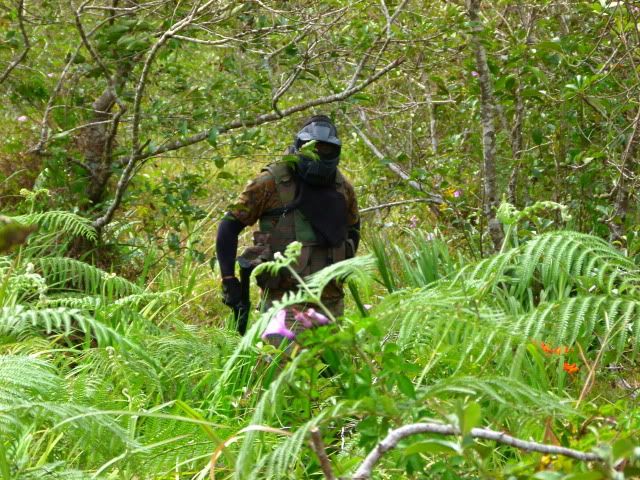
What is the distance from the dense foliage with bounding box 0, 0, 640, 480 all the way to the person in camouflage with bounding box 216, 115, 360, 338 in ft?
0.95

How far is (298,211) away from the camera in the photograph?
4.88m

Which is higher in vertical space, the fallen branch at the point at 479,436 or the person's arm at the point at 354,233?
the fallen branch at the point at 479,436

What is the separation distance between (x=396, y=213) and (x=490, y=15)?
2137 millimetres

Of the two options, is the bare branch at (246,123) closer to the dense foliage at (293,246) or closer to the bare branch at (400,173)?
the dense foliage at (293,246)

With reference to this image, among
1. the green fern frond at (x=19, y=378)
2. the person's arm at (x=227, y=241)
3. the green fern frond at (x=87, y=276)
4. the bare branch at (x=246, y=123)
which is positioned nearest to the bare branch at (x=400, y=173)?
the bare branch at (x=246, y=123)

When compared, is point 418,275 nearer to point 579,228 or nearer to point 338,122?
point 579,228

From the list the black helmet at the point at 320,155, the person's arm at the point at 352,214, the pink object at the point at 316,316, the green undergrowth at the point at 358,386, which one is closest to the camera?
the green undergrowth at the point at 358,386

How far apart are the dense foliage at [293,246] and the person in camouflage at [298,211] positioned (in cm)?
29

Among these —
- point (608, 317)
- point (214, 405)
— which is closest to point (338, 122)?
point (214, 405)

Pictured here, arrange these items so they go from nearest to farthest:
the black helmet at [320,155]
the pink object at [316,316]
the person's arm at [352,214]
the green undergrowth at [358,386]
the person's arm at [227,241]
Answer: the green undergrowth at [358,386], the pink object at [316,316], the black helmet at [320,155], the person's arm at [227,241], the person's arm at [352,214]

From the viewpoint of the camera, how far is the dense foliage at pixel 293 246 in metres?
2.19

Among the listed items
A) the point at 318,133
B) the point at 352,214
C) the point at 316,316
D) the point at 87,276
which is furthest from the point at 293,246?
the point at 352,214

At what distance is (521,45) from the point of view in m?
5.00

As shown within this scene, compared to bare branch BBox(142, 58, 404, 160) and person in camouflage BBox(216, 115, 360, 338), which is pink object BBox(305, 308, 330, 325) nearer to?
person in camouflage BBox(216, 115, 360, 338)
